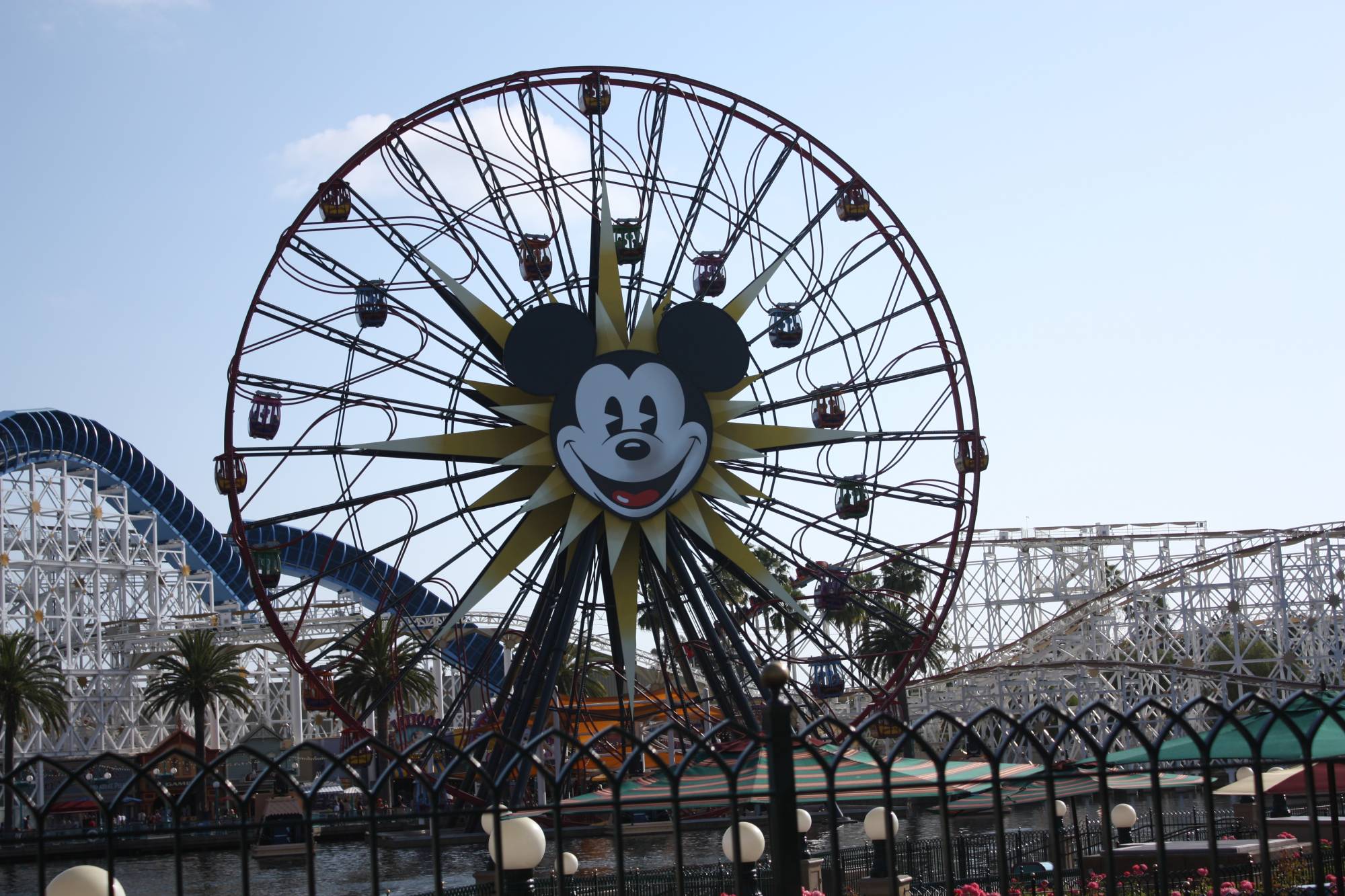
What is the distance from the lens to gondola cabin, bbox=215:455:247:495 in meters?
23.9

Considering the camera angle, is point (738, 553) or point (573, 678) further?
point (573, 678)

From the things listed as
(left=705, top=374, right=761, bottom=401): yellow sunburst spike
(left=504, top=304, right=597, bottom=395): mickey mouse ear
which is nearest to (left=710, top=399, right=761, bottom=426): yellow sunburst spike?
(left=705, top=374, right=761, bottom=401): yellow sunburst spike

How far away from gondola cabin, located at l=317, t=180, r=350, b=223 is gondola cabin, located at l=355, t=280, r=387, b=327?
1188 mm

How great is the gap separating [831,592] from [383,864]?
59.7 ft

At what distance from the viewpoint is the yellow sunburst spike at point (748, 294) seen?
25.6 meters

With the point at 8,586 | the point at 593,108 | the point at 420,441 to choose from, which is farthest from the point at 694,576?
the point at 8,586

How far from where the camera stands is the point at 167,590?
72312mm

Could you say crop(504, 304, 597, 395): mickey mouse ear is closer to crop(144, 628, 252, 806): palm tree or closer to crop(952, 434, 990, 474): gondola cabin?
crop(952, 434, 990, 474): gondola cabin

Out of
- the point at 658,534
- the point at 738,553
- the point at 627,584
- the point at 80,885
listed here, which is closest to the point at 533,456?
the point at 658,534

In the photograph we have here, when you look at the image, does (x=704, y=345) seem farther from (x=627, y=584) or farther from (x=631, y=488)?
(x=627, y=584)

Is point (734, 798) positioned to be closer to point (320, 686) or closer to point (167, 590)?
point (320, 686)

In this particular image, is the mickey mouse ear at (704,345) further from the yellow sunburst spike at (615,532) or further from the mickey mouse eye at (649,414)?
the yellow sunburst spike at (615,532)

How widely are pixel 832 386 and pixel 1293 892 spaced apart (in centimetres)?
1466

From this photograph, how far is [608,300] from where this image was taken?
24.8m
